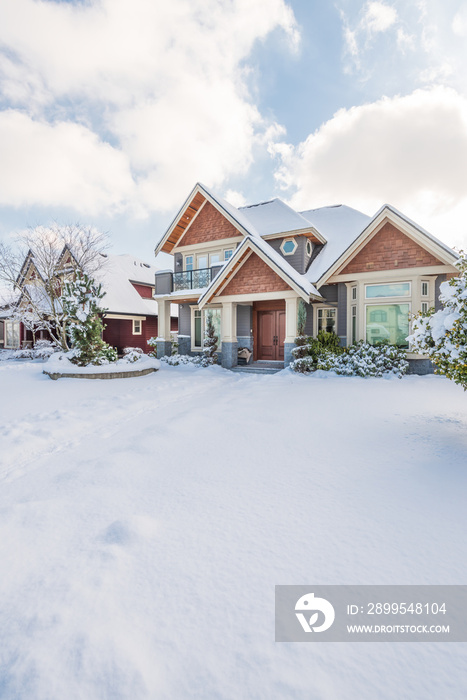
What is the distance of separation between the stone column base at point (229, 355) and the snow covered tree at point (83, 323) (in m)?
5.17

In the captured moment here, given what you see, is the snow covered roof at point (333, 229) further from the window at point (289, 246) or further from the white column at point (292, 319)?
the white column at point (292, 319)

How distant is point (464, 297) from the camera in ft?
16.3

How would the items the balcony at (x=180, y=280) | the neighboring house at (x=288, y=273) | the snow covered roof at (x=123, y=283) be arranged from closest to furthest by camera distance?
the neighboring house at (x=288, y=273) → the balcony at (x=180, y=280) → the snow covered roof at (x=123, y=283)

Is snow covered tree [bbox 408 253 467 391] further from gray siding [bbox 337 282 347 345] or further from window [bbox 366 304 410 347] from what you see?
gray siding [bbox 337 282 347 345]

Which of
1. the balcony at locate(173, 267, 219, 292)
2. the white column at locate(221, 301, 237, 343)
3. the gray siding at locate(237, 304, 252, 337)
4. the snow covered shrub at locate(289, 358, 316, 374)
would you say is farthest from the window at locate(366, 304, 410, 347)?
the balcony at locate(173, 267, 219, 292)

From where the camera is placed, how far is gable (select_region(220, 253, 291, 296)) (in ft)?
45.7

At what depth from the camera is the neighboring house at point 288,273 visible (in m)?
12.7

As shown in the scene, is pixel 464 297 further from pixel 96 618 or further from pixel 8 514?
pixel 8 514

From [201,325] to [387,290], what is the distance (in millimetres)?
9655

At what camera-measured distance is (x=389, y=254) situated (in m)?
12.9

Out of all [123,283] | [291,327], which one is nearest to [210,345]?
[291,327]

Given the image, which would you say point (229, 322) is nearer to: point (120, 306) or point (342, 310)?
point (342, 310)

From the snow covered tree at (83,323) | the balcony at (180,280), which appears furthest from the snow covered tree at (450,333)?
the balcony at (180,280)

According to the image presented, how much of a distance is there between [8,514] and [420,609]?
12.3 feet
